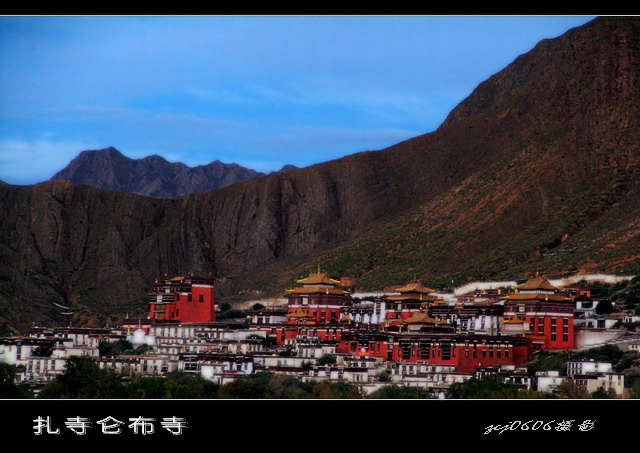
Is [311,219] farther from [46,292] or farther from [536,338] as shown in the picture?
[536,338]

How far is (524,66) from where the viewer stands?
19788cm

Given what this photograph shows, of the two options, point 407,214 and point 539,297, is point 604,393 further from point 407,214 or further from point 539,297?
point 407,214

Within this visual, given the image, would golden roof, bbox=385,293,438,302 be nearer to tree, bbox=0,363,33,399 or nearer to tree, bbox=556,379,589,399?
tree, bbox=556,379,589,399

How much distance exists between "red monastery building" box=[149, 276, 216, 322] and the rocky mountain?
2034 centimetres

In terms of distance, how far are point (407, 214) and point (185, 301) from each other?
45.5 m

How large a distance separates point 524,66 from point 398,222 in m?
57.8

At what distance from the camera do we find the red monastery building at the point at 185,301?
108 metres

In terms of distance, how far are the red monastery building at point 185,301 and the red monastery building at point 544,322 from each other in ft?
89.4

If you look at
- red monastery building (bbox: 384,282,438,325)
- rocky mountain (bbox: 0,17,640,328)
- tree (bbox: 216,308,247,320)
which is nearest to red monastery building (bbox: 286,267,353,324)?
red monastery building (bbox: 384,282,438,325)

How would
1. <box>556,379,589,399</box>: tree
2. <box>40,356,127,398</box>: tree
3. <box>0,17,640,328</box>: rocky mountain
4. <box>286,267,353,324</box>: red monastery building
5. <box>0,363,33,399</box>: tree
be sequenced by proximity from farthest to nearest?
<box>0,17,640,328</box>: rocky mountain → <box>286,267,353,324</box>: red monastery building → <box>40,356,127,398</box>: tree → <box>556,379,589,399</box>: tree → <box>0,363,33,399</box>: tree

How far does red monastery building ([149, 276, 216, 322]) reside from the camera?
108 metres

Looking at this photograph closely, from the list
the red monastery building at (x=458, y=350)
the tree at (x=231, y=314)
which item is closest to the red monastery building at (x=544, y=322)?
the red monastery building at (x=458, y=350)
